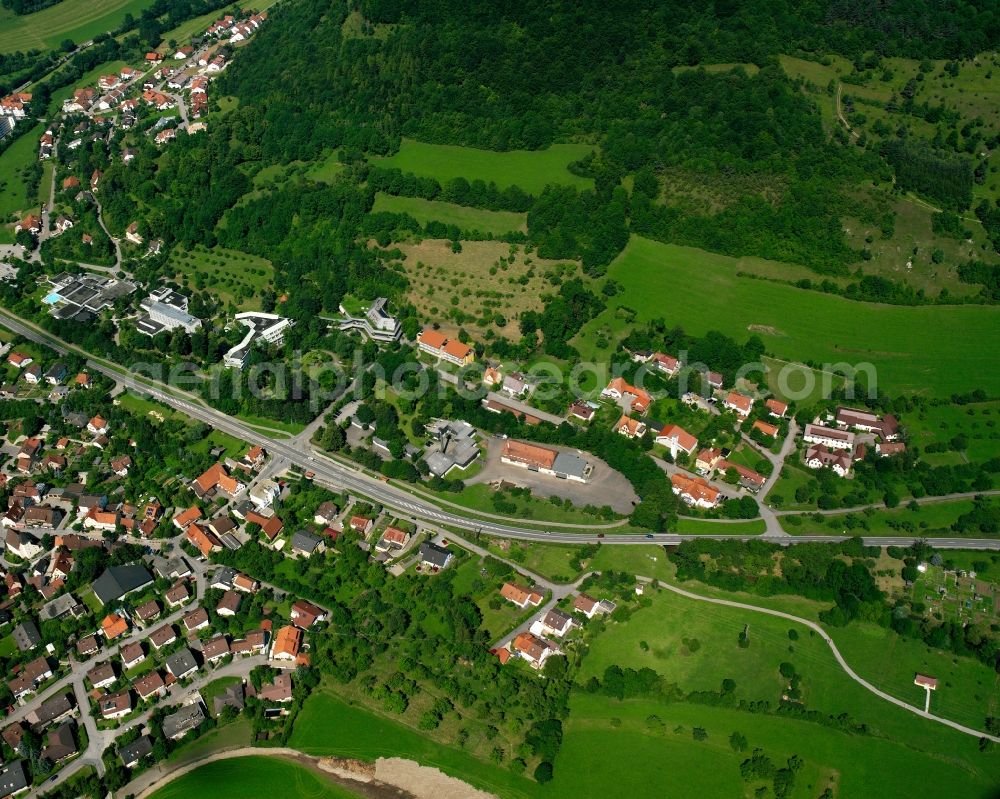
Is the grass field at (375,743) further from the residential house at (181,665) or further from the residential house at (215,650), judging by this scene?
the residential house at (181,665)

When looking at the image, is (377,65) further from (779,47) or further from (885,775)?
(885,775)

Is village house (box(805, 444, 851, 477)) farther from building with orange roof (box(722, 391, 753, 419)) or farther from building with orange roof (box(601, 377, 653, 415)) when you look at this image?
building with orange roof (box(601, 377, 653, 415))

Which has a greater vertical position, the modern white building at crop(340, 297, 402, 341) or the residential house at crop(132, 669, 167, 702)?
the modern white building at crop(340, 297, 402, 341)

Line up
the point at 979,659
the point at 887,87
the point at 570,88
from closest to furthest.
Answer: the point at 979,659
the point at 887,87
the point at 570,88

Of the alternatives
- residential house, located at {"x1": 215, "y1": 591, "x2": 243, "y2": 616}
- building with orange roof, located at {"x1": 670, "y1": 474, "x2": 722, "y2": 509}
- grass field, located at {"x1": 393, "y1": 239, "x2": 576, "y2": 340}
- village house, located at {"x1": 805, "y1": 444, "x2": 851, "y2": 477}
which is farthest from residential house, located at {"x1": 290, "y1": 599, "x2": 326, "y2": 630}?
village house, located at {"x1": 805, "y1": 444, "x2": 851, "y2": 477}

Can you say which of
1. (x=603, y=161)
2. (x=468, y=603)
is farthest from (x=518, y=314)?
(x=468, y=603)

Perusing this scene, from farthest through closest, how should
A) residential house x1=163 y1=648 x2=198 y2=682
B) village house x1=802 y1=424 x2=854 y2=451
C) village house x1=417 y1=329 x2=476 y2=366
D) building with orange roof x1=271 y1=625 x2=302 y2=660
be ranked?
1. village house x1=417 y1=329 x2=476 y2=366
2. village house x1=802 y1=424 x2=854 y2=451
3. building with orange roof x1=271 y1=625 x2=302 y2=660
4. residential house x1=163 y1=648 x2=198 y2=682
